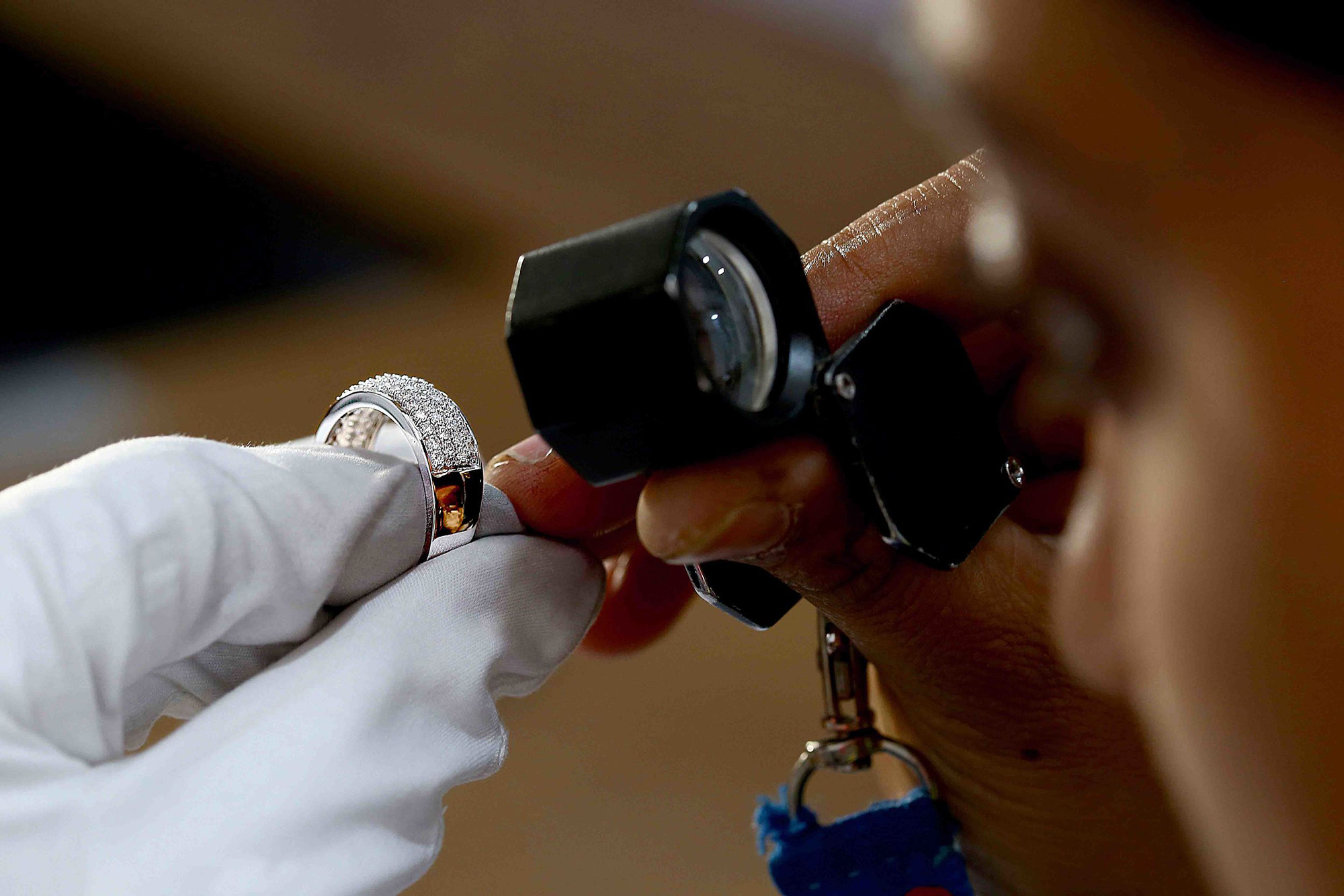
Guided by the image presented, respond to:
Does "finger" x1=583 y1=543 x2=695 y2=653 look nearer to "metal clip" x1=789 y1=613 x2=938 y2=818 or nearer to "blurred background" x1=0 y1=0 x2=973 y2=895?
"metal clip" x1=789 y1=613 x2=938 y2=818

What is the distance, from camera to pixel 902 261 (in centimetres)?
50

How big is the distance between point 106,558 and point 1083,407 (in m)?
0.32

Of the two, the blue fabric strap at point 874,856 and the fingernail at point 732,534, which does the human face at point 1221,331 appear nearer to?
the fingernail at point 732,534

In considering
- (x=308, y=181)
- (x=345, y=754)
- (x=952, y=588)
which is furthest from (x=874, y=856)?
(x=308, y=181)

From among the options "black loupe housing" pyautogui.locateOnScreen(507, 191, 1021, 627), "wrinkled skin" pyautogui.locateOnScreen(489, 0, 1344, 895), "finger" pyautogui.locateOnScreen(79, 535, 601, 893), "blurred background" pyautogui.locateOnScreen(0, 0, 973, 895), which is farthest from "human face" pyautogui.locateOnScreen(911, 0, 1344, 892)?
"blurred background" pyautogui.locateOnScreen(0, 0, 973, 895)

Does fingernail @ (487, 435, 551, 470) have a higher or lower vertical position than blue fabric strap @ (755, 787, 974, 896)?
higher

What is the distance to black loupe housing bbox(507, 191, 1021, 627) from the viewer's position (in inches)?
11.5

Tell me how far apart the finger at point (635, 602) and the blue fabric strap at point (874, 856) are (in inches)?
6.2

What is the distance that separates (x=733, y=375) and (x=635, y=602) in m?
0.30

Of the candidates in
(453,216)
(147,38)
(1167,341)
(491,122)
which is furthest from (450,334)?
(1167,341)

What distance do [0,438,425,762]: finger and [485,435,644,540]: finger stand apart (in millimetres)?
71

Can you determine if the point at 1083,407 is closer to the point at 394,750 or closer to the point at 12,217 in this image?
the point at 394,750

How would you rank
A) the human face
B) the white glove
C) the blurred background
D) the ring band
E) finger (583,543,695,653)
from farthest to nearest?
the blurred background, finger (583,543,695,653), the ring band, the white glove, the human face

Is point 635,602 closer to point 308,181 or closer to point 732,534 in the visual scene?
point 732,534
